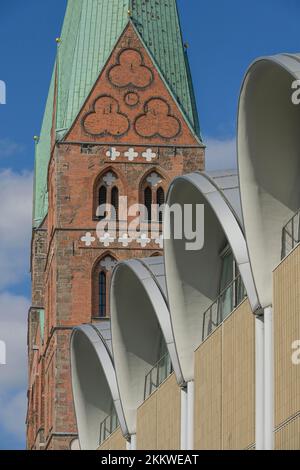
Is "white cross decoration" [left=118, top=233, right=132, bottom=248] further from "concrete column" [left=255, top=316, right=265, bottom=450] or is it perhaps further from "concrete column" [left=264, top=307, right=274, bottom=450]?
"concrete column" [left=264, top=307, right=274, bottom=450]

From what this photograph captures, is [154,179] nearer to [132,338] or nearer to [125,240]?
[125,240]

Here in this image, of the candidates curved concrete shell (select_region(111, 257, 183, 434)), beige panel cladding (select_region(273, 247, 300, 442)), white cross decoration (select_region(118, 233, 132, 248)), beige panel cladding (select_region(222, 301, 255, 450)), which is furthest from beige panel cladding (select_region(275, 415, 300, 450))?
white cross decoration (select_region(118, 233, 132, 248))

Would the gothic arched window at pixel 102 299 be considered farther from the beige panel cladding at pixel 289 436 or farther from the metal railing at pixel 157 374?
the beige panel cladding at pixel 289 436

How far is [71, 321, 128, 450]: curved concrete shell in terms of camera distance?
45.6 metres

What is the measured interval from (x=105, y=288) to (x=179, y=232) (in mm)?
31182

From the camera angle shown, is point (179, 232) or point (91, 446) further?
point (91, 446)

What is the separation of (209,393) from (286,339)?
5996 millimetres

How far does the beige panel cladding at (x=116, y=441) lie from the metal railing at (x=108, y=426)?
0.77 metres

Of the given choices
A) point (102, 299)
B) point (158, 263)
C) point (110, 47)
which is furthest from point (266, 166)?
point (110, 47)

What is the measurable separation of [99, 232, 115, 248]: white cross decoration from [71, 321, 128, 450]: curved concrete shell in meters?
18.4

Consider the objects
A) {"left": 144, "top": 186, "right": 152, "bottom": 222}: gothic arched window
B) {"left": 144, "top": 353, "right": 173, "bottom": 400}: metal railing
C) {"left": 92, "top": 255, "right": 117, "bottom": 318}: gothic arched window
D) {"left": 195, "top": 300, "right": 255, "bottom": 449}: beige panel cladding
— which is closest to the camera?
{"left": 195, "top": 300, "right": 255, "bottom": 449}: beige panel cladding
